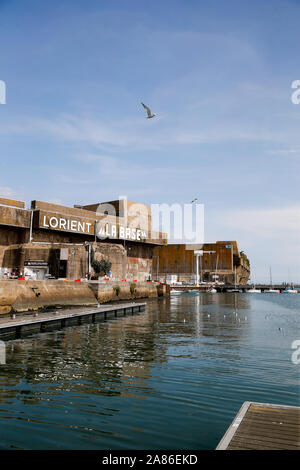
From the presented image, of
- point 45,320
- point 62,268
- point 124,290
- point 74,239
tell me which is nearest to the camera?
point 45,320

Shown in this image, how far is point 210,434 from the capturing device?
8.95 meters

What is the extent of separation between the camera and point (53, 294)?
138 ft

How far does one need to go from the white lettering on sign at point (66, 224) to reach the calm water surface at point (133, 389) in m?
45.0

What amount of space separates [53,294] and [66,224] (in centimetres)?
2968

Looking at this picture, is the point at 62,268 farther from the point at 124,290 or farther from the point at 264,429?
the point at 264,429

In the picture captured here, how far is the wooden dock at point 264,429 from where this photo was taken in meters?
7.06

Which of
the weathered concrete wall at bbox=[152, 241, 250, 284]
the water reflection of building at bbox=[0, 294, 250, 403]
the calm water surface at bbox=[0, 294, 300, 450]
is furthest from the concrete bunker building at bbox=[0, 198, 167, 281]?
the weathered concrete wall at bbox=[152, 241, 250, 284]

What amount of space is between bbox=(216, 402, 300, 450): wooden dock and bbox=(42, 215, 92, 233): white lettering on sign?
6105 centimetres

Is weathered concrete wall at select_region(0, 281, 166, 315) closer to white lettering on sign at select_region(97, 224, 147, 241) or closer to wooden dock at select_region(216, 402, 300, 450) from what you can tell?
white lettering on sign at select_region(97, 224, 147, 241)

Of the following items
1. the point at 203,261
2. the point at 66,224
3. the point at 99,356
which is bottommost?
the point at 99,356

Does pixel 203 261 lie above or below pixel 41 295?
above

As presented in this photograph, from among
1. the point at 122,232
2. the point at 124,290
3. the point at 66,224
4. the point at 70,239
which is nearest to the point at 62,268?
the point at 124,290
